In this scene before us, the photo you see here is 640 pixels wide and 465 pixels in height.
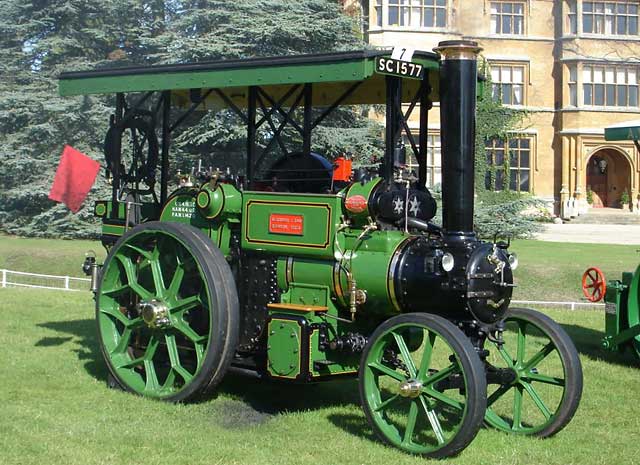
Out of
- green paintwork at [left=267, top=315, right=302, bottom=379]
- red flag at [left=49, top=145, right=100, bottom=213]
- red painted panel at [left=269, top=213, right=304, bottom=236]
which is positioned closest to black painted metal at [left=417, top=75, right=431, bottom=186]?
red painted panel at [left=269, top=213, right=304, bottom=236]

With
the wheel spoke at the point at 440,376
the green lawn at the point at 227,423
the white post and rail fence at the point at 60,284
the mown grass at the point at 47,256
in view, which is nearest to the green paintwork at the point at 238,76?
the wheel spoke at the point at 440,376

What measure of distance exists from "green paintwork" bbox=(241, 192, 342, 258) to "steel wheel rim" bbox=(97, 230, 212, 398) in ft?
1.72

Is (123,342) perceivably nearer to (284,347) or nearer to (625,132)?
(284,347)

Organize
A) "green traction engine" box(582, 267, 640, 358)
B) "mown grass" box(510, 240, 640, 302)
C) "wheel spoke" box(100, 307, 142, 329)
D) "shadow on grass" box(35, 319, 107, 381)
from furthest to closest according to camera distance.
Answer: "mown grass" box(510, 240, 640, 302), "green traction engine" box(582, 267, 640, 358), "shadow on grass" box(35, 319, 107, 381), "wheel spoke" box(100, 307, 142, 329)

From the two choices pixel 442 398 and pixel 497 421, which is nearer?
pixel 442 398

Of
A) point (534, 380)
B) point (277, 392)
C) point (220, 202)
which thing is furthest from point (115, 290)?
point (534, 380)

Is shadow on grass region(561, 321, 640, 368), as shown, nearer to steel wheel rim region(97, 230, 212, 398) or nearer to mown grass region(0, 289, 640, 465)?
mown grass region(0, 289, 640, 465)

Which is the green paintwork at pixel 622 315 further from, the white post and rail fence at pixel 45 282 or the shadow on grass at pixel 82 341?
the white post and rail fence at pixel 45 282

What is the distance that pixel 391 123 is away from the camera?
21.6 feet

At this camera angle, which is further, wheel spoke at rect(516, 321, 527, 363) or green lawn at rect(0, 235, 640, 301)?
green lawn at rect(0, 235, 640, 301)

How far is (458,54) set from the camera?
19.8 feet

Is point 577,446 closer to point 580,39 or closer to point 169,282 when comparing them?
point 169,282

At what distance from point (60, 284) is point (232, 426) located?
40.0ft

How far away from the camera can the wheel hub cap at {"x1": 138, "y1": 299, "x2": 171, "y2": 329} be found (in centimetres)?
714
